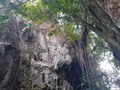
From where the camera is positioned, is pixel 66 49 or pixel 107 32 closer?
pixel 107 32

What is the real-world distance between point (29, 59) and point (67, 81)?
2.80 metres

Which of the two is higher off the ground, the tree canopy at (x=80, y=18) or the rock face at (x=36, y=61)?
the tree canopy at (x=80, y=18)

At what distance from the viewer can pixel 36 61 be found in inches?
440

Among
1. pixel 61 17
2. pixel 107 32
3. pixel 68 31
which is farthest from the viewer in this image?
pixel 68 31

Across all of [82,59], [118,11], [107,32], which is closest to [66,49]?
[82,59]

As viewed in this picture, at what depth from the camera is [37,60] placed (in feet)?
37.4

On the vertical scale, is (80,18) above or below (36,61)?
above

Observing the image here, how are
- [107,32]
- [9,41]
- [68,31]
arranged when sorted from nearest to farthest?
Answer: 1. [107,32]
2. [9,41]
3. [68,31]

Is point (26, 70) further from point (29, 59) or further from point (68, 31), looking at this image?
point (68, 31)

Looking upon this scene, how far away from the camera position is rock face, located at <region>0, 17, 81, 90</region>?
9.21 metres

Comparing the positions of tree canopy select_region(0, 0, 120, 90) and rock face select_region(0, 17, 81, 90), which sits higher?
tree canopy select_region(0, 0, 120, 90)

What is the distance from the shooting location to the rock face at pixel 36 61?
9.21 metres

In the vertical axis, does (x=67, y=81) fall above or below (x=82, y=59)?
below

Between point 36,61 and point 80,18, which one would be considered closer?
point 80,18
